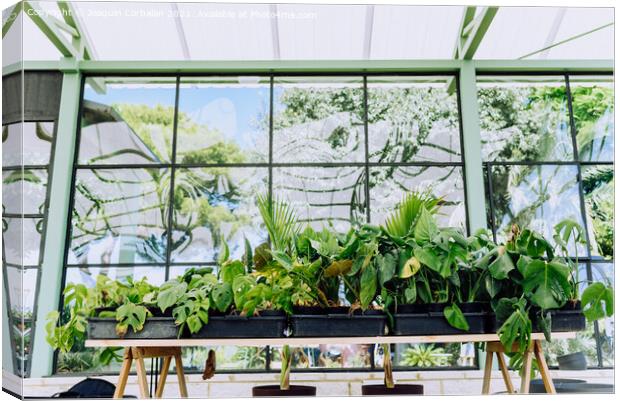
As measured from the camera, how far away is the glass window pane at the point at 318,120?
16.4 ft

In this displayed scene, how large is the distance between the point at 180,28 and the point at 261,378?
9.59ft

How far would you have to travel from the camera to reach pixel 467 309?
2.13 m

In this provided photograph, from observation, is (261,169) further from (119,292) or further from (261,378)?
(119,292)

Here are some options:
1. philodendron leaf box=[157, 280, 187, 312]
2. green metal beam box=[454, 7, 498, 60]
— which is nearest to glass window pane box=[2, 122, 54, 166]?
philodendron leaf box=[157, 280, 187, 312]

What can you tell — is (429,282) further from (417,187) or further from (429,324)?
(417,187)

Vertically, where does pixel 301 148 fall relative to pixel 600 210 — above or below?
above

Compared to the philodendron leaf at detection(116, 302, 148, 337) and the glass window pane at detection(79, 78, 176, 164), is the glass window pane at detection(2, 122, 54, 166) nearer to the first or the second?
the glass window pane at detection(79, 78, 176, 164)

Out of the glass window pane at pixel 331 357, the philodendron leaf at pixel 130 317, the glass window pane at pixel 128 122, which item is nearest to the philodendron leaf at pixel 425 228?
the philodendron leaf at pixel 130 317

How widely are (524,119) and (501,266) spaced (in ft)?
11.4

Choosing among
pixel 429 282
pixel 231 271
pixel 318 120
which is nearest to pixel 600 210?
pixel 318 120

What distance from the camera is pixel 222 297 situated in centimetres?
209

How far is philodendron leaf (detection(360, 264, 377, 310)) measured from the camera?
209 cm

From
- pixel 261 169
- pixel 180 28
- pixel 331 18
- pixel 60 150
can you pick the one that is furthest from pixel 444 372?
A: pixel 60 150

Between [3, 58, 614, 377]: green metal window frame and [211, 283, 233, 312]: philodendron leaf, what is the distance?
3.13m
